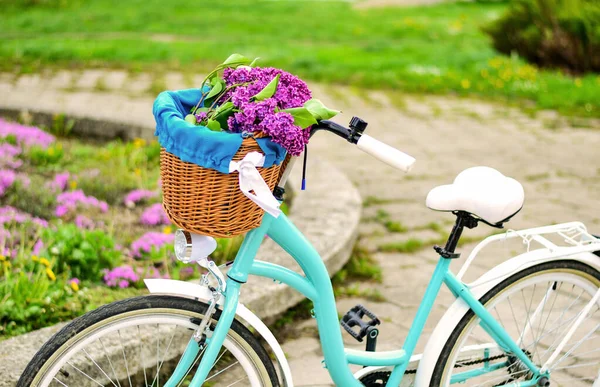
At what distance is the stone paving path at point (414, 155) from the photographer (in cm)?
Answer: 348

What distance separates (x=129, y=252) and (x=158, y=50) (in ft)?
19.4

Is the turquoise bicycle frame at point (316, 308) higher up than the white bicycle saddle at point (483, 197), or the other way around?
the white bicycle saddle at point (483, 197)

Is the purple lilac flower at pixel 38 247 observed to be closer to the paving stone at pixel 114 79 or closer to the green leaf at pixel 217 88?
the green leaf at pixel 217 88

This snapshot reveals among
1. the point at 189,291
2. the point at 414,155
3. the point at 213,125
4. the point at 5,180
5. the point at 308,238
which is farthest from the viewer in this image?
the point at 414,155

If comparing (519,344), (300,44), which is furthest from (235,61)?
(300,44)

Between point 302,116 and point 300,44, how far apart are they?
29.4ft

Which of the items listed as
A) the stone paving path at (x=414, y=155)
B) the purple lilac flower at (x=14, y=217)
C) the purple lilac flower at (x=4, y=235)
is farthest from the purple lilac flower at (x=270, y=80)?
the purple lilac flower at (x=14, y=217)

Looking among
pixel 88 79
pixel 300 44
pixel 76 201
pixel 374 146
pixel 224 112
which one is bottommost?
pixel 374 146

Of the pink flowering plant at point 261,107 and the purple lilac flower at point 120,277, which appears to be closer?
the pink flowering plant at point 261,107

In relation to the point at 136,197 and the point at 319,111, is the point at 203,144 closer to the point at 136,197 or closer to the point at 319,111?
the point at 319,111

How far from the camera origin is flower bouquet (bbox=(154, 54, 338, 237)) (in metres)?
1.66

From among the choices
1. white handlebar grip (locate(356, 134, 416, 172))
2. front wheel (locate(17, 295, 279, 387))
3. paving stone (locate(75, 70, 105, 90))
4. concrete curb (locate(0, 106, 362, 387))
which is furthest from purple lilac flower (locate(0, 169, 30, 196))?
paving stone (locate(75, 70, 105, 90))

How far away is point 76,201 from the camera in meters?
3.96

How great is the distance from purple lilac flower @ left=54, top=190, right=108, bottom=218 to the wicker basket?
7.47 ft
